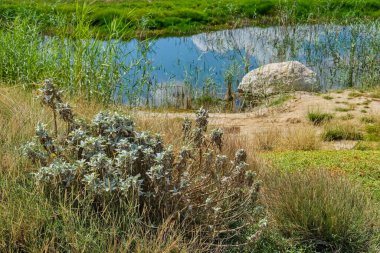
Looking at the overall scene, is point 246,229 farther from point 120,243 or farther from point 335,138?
point 335,138

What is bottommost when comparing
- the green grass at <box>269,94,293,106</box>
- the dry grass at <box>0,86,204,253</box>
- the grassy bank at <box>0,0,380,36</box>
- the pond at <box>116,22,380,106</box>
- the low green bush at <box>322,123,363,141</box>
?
the low green bush at <box>322,123,363,141</box>

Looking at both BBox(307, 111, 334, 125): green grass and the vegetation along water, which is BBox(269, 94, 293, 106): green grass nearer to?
BBox(307, 111, 334, 125): green grass

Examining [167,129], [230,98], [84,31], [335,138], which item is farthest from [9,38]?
[230,98]

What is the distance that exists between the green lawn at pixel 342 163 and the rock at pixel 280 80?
29.9 ft

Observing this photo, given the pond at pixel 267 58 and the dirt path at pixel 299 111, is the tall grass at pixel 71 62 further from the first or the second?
the pond at pixel 267 58

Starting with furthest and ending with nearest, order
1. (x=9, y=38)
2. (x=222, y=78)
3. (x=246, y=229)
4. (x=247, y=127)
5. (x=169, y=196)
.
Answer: (x=222, y=78), (x=247, y=127), (x=9, y=38), (x=246, y=229), (x=169, y=196)

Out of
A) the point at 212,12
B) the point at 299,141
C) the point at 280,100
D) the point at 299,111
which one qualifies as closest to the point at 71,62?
the point at 299,141

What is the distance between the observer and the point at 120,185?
13.1 feet

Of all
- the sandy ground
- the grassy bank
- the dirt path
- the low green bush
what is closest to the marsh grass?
the low green bush

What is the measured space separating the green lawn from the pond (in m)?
7.77

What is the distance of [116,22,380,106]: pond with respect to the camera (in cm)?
1827

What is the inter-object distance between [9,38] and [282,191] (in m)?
7.00

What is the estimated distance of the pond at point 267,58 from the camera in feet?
59.9

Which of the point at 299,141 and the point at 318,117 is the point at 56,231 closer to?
the point at 299,141
